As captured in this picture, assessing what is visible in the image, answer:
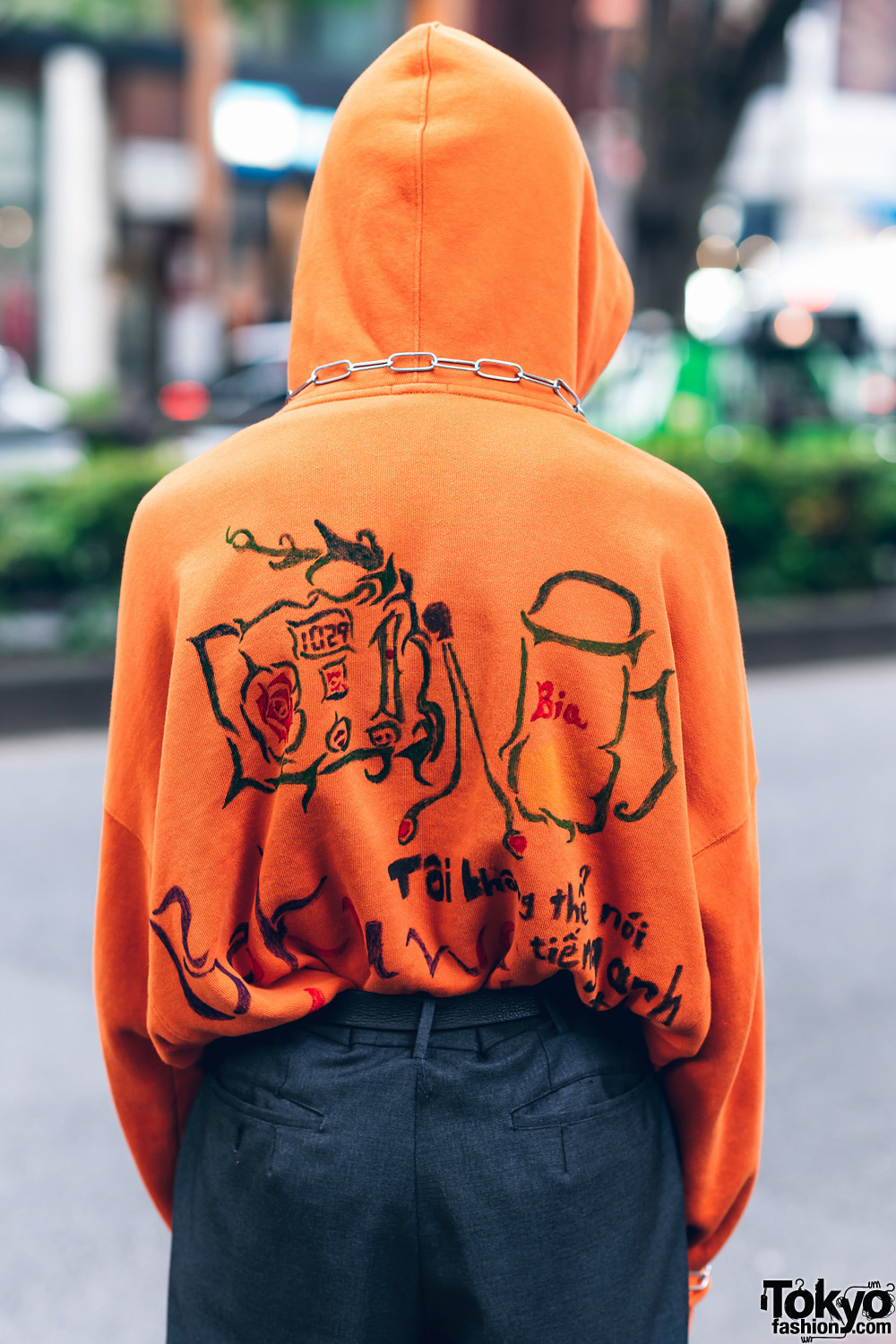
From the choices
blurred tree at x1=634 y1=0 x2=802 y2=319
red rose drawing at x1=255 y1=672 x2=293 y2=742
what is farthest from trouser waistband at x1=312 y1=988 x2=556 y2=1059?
blurred tree at x1=634 y1=0 x2=802 y2=319

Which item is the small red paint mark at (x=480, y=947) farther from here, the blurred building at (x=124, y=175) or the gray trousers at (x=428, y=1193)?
the blurred building at (x=124, y=175)

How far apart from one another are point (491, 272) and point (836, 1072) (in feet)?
10.4

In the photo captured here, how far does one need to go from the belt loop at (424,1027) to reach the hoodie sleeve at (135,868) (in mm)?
342

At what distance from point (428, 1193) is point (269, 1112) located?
7.5 inches

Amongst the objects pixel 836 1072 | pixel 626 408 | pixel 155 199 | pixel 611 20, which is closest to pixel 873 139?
pixel 611 20

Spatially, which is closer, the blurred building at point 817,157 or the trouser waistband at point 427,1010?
the trouser waistband at point 427,1010

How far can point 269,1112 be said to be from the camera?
1.41 metres

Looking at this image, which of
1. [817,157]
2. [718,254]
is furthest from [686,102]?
[817,157]

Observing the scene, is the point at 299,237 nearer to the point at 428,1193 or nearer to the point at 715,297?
the point at 428,1193

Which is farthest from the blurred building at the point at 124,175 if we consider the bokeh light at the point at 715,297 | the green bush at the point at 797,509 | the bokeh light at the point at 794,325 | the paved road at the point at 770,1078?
the paved road at the point at 770,1078

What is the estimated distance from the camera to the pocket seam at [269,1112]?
4.53 feet

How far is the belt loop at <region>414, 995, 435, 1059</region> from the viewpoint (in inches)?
54.9

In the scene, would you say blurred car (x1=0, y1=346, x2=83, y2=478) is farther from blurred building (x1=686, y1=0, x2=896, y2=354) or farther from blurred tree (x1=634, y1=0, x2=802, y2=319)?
blurred building (x1=686, y1=0, x2=896, y2=354)

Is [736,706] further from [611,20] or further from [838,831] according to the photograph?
[611,20]
